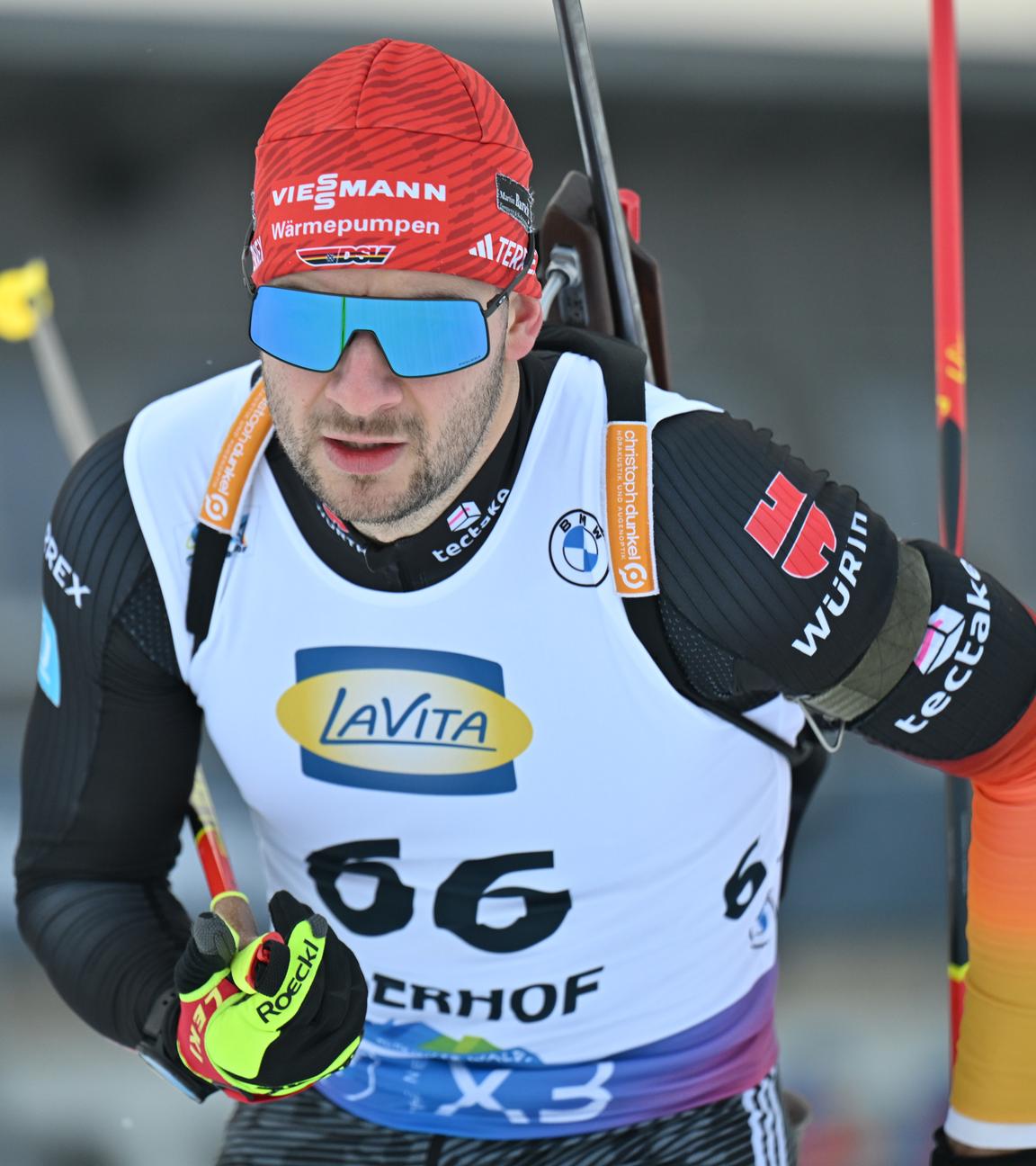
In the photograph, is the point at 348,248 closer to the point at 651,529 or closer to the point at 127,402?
the point at 651,529

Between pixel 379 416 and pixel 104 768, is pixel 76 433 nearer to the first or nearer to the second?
pixel 104 768

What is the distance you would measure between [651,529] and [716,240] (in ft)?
13.2

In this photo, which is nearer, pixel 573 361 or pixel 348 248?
pixel 348 248

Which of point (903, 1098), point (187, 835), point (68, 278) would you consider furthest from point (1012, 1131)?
point (68, 278)

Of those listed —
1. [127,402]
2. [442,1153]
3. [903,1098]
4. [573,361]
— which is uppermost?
[573,361]

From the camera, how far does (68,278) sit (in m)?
4.97

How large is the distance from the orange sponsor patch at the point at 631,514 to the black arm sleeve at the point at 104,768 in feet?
1.45

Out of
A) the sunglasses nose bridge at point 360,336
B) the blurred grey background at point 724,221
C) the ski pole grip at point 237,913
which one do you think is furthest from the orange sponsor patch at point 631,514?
the blurred grey background at point 724,221

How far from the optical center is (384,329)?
125cm

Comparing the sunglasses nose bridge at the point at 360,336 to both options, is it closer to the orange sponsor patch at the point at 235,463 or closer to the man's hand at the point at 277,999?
the orange sponsor patch at the point at 235,463

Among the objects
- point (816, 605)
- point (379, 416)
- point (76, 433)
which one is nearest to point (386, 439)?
point (379, 416)

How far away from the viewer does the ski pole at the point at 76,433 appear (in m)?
1.44

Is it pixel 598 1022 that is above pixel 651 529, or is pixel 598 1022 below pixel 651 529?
below

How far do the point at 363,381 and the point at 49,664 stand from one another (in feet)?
1.65
